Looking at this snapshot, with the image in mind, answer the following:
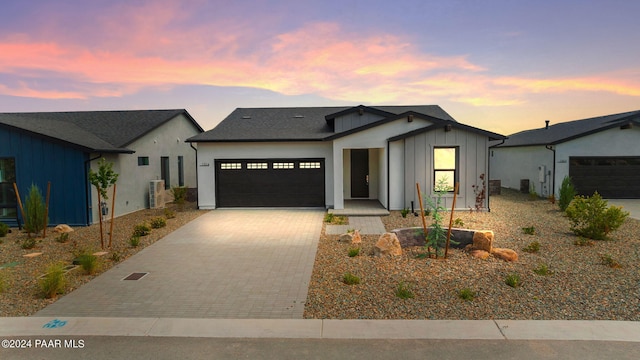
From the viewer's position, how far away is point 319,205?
1741cm

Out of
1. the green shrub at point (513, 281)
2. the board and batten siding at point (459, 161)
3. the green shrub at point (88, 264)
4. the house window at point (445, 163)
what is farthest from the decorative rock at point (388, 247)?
the house window at point (445, 163)

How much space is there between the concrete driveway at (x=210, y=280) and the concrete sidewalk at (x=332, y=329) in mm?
299

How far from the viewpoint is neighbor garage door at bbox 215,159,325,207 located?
17344 mm

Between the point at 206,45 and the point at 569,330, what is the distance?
15.0m

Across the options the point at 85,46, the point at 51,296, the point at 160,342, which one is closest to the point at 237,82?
the point at 85,46

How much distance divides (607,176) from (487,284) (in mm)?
16653

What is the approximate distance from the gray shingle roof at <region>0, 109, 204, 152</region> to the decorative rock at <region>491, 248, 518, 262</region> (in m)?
12.6

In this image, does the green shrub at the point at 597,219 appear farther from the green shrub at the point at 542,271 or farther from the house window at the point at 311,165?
the house window at the point at 311,165

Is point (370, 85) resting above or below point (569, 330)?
above

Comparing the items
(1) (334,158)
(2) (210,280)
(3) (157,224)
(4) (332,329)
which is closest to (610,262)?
(4) (332,329)

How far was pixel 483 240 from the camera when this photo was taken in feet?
28.9

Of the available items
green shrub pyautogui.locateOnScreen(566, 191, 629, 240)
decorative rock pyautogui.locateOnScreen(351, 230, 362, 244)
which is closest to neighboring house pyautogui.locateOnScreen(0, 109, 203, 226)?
decorative rock pyautogui.locateOnScreen(351, 230, 362, 244)

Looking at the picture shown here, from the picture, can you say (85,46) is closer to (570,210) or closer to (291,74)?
(291,74)

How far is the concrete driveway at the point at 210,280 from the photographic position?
6.14 metres
